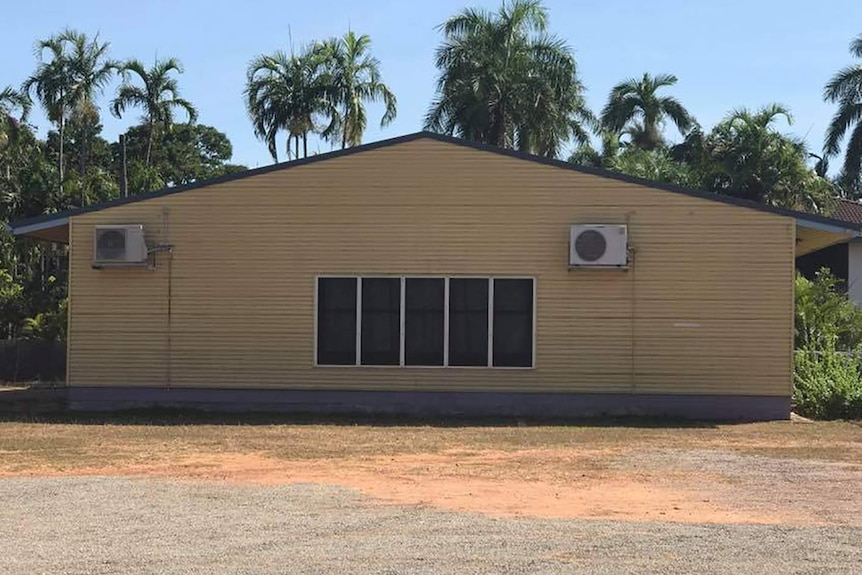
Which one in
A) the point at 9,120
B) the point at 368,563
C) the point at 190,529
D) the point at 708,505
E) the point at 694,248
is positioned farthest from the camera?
the point at 9,120

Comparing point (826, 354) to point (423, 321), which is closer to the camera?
point (423, 321)

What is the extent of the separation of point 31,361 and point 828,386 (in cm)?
1848

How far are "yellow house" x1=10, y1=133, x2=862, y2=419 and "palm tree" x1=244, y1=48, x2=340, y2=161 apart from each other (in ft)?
54.7

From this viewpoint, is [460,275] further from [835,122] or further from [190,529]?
[835,122]

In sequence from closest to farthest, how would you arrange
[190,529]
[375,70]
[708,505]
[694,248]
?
[190,529] < [708,505] < [694,248] < [375,70]

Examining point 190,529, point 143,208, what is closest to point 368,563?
point 190,529

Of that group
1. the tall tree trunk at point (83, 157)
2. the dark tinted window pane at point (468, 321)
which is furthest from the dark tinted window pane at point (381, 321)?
the tall tree trunk at point (83, 157)

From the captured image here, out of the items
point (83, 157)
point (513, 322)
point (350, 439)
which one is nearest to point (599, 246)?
point (513, 322)

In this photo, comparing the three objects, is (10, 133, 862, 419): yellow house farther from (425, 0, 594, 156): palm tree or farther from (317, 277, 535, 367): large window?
(425, 0, 594, 156): palm tree

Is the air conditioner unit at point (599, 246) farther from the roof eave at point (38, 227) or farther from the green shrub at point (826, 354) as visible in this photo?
the roof eave at point (38, 227)

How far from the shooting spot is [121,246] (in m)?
16.5

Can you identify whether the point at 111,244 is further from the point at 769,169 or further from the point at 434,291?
the point at 769,169

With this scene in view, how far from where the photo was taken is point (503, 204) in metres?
16.5

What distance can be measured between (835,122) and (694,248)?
25.5m
